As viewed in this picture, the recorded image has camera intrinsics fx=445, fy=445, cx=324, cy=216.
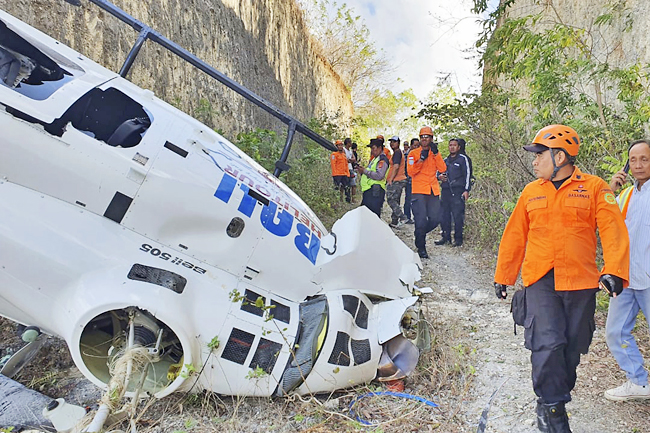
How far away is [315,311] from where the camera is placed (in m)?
2.97

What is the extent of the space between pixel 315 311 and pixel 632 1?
6685mm

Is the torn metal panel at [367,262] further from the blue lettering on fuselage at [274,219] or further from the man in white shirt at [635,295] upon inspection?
the man in white shirt at [635,295]

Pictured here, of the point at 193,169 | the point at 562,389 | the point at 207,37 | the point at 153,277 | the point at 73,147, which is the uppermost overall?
the point at 207,37

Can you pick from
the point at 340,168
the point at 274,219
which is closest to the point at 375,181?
the point at 340,168

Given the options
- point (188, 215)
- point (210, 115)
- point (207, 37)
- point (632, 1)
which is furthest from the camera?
point (207, 37)

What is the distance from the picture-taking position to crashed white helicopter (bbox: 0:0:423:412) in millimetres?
2439

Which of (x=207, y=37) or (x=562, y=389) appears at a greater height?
(x=207, y=37)

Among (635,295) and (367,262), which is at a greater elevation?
(635,295)

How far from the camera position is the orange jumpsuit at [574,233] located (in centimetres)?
221

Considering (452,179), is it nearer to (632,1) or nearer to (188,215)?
(632,1)

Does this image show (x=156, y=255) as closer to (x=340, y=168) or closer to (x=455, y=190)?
(x=455, y=190)

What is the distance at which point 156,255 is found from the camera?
264 cm

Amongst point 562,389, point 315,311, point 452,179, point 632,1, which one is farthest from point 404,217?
point 562,389

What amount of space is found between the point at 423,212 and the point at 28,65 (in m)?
4.67
